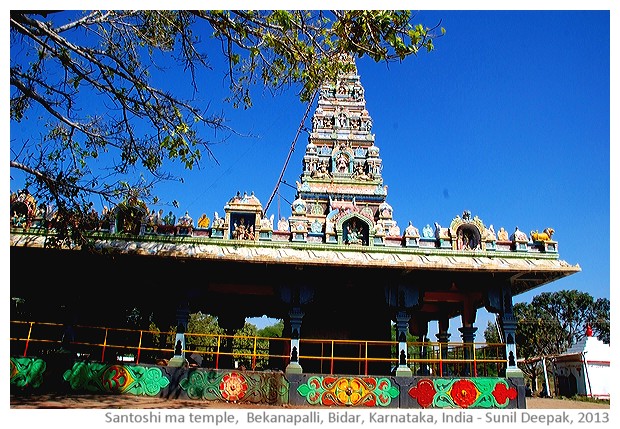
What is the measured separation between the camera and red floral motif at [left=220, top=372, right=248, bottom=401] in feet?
40.2

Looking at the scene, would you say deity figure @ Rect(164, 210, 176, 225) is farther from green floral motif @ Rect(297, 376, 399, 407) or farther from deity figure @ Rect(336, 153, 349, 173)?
deity figure @ Rect(336, 153, 349, 173)

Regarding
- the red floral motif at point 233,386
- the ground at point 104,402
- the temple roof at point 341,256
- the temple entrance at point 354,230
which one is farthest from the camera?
the temple entrance at point 354,230

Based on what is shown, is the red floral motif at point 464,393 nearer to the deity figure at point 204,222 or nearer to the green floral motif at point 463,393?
the green floral motif at point 463,393

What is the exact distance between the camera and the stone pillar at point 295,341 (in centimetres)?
1242

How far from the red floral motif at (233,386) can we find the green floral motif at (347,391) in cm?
144

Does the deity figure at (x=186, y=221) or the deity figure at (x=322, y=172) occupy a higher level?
the deity figure at (x=322, y=172)

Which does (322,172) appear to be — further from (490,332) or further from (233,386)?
(490,332)

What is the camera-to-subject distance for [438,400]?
487 inches

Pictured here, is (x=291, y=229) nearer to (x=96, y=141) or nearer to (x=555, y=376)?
(x=96, y=141)

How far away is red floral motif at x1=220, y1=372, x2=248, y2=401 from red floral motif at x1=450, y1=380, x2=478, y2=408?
5.41 meters

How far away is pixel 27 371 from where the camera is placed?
12031mm

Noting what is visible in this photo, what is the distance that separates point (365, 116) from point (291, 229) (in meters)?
14.2

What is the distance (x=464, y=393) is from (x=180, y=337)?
7597 mm

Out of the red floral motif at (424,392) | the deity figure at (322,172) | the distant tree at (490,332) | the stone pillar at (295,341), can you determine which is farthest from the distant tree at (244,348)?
the distant tree at (490,332)
